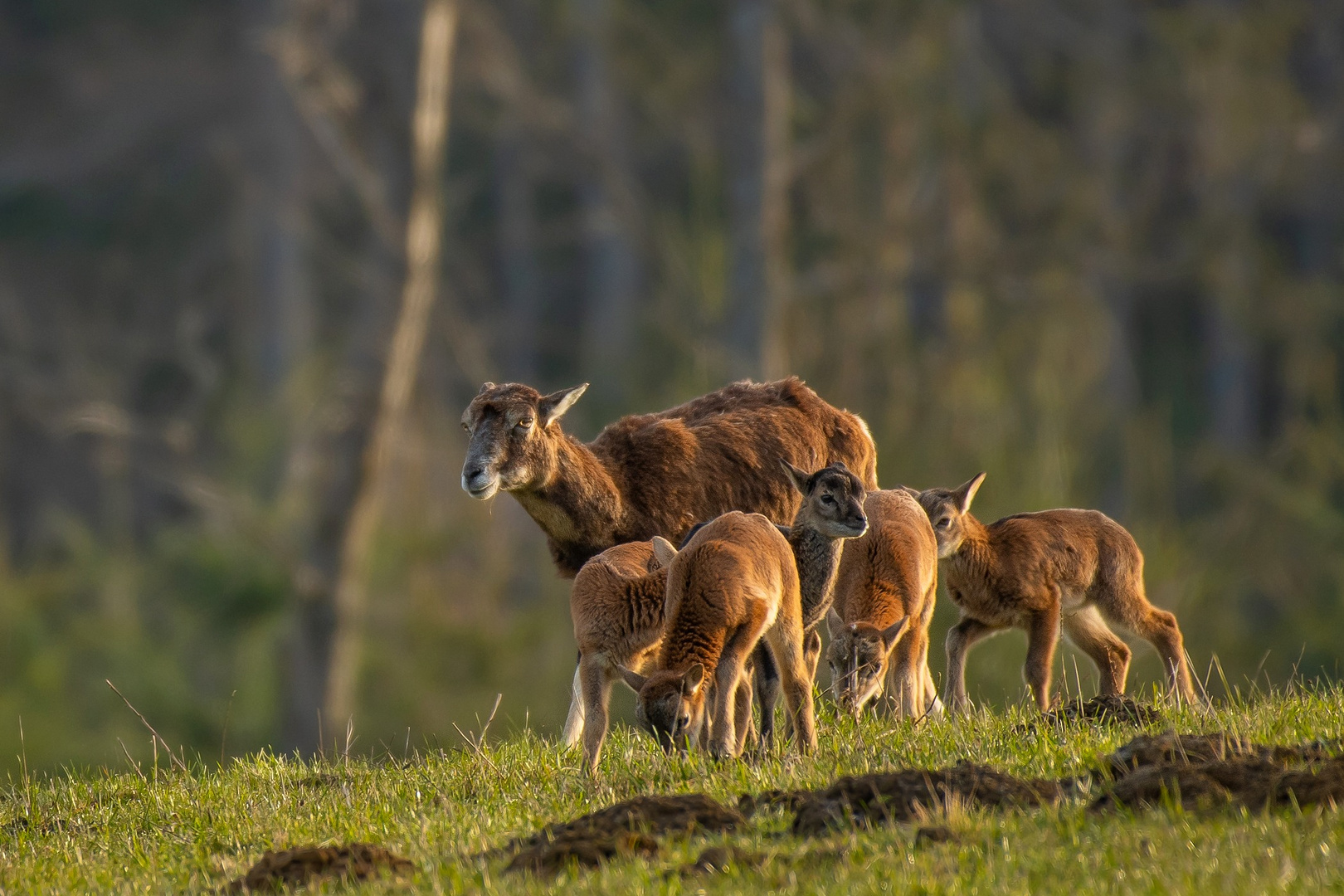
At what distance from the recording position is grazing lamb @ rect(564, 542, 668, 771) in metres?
7.72

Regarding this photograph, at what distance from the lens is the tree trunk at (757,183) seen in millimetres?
24688

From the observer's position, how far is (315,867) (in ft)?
20.5

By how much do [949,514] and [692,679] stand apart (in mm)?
2818

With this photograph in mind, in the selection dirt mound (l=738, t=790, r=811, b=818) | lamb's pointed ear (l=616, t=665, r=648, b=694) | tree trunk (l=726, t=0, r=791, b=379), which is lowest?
dirt mound (l=738, t=790, r=811, b=818)

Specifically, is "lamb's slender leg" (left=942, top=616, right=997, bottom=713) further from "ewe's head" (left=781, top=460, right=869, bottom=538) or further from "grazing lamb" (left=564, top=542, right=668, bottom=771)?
"grazing lamb" (left=564, top=542, right=668, bottom=771)

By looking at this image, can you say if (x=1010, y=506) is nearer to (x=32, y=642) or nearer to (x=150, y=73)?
(x=32, y=642)

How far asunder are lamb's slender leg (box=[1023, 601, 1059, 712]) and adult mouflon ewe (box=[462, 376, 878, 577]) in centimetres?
171

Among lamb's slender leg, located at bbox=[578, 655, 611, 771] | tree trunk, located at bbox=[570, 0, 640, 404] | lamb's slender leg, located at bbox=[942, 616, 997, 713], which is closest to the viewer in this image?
lamb's slender leg, located at bbox=[578, 655, 611, 771]

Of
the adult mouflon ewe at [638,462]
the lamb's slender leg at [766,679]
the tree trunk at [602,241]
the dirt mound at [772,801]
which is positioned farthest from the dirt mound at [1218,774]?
the tree trunk at [602,241]

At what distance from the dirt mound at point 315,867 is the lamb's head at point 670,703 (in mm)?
1321

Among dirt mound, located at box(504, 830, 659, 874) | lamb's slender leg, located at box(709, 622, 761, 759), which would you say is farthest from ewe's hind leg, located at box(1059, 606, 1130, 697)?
dirt mound, located at box(504, 830, 659, 874)

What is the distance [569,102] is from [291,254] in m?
6.60

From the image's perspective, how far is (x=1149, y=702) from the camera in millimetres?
8430

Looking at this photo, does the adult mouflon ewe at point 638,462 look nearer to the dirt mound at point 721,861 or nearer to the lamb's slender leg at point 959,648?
the lamb's slender leg at point 959,648
